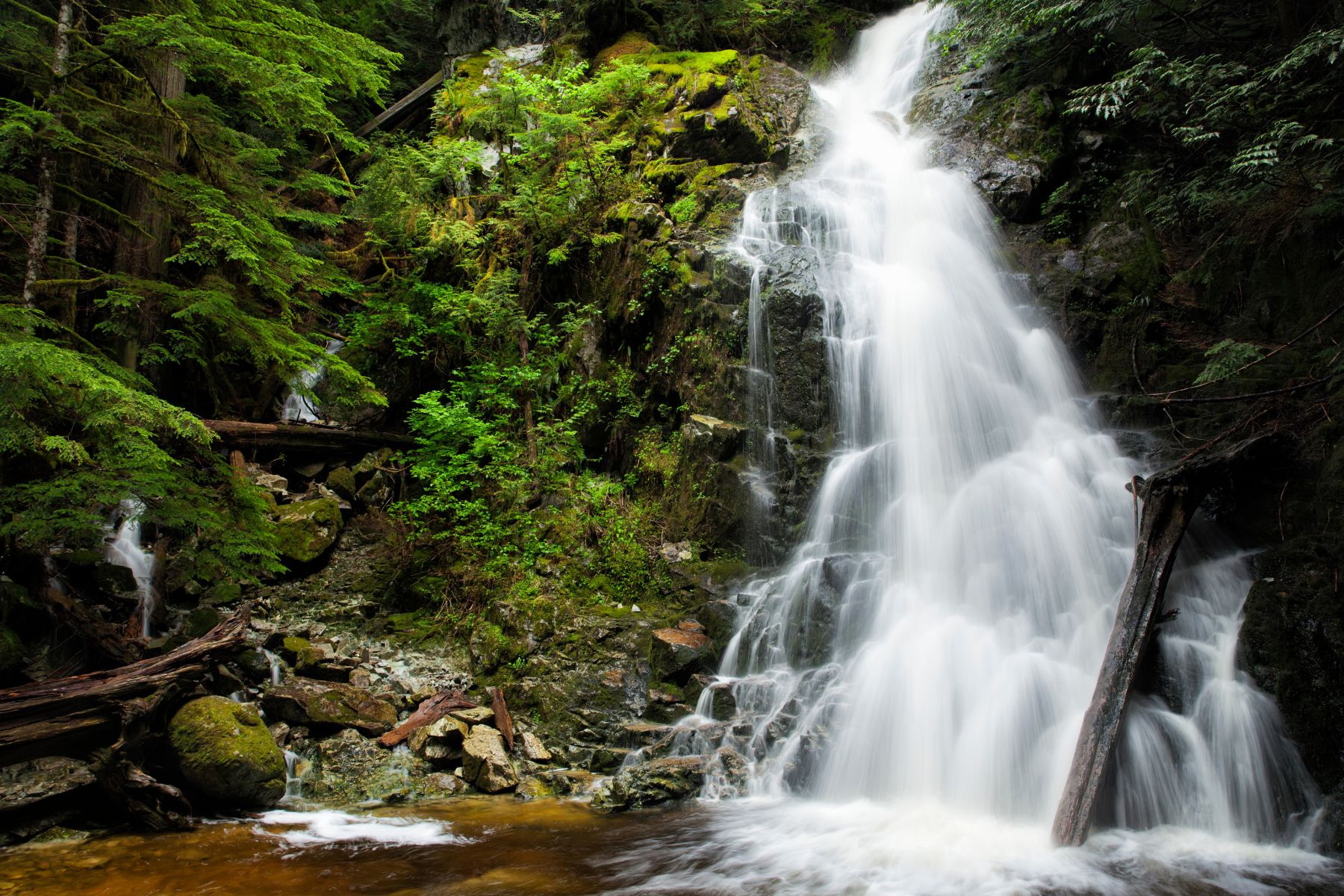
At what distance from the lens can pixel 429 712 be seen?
6.40 meters

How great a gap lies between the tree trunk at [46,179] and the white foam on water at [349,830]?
14.6 ft

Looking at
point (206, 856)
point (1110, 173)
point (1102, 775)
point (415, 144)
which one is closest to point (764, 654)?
point (1102, 775)

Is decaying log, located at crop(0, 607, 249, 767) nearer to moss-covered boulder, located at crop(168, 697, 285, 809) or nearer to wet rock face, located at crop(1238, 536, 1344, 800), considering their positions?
moss-covered boulder, located at crop(168, 697, 285, 809)

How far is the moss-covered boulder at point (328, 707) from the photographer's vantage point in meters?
6.00

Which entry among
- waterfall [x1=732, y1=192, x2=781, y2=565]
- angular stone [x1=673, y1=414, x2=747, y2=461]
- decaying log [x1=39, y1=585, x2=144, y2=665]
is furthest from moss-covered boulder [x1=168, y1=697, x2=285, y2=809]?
angular stone [x1=673, y1=414, x2=747, y2=461]

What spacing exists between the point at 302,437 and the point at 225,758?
6.09 meters

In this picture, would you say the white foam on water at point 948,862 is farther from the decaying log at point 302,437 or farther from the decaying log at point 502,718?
the decaying log at point 302,437

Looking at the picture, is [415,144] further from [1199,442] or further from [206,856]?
[1199,442]

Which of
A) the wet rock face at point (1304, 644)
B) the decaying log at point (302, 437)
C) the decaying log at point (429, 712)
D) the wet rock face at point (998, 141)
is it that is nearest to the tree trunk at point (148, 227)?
the decaying log at point (302, 437)

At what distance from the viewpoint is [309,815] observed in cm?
498

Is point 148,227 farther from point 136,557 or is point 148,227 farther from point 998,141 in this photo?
point 998,141

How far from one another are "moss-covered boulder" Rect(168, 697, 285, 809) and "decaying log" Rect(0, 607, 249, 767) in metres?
0.35

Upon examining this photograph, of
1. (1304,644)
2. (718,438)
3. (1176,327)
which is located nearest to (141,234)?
(718,438)

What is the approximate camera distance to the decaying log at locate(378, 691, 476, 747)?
19.8ft
